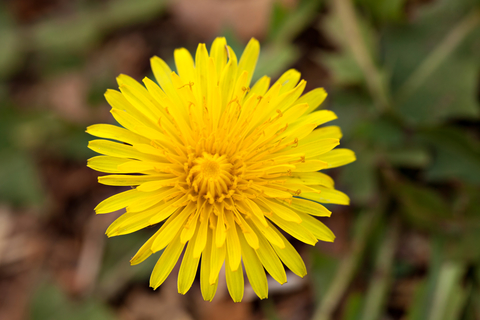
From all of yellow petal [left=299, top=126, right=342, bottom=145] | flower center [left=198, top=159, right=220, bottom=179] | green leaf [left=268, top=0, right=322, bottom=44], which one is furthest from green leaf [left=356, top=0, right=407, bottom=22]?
flower center [left=198, top=159, right=220, bottom=179]

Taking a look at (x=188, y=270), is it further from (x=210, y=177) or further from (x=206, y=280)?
(x=210, y=177)

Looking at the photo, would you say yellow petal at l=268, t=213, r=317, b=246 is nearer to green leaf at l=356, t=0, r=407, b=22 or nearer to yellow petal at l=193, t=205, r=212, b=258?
yellow petal at l=193, t=205, r=212, b=258

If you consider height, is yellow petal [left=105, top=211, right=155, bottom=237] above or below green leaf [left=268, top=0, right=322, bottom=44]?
below

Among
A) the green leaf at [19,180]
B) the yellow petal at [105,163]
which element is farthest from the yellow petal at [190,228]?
the green leaf at [19,180]

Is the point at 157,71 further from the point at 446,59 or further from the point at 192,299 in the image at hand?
the point at 446,59

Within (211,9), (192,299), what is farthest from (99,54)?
(192,299)
